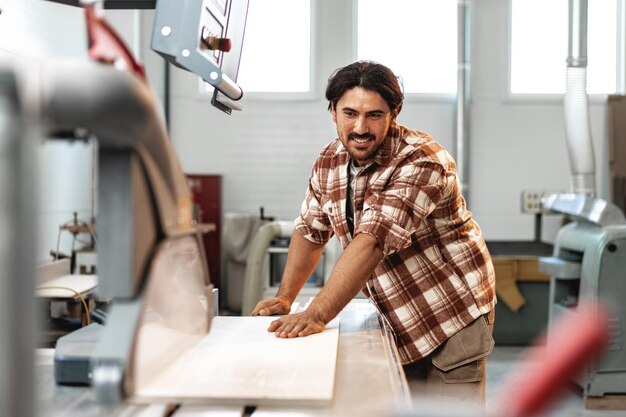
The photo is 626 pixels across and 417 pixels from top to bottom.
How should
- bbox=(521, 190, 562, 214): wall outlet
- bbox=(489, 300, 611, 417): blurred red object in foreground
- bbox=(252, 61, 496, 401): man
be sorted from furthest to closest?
1. bbox=(521, 190, 562, 214): wall outlet
2. bbox=(252, 61, 496, 401): man
3. bbox=(489, 300, 611, 417): blurred red object in foreground

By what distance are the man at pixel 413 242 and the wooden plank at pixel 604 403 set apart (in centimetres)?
211

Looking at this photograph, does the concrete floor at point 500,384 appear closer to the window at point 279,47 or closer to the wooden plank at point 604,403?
the wooden plank at point 604,403

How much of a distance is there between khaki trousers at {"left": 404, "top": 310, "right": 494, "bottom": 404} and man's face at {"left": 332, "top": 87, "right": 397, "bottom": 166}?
58 cm

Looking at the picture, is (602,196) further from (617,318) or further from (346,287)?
(346,287)

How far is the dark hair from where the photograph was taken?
1.88 metres

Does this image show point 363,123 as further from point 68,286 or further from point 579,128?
point 579,128

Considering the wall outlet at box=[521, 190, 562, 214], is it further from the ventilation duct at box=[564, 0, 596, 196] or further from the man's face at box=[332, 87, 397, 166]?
the man's face at box=[332, 87, 397, 166]

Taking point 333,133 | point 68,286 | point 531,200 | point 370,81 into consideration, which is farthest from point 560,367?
point 531,200

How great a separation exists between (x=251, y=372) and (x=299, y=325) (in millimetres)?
348

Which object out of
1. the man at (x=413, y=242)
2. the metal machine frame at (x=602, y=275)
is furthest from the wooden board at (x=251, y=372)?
the metal machine frame at (x=602, y=275)

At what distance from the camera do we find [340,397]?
1078 millimetres

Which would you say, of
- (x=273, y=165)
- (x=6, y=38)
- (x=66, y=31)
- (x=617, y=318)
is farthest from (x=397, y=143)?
(x=273, y=165)

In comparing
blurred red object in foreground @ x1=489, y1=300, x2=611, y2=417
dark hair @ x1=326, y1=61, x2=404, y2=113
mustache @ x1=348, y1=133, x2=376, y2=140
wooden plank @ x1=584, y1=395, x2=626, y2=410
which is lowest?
wooden plank @ x1=584, y1=395, x2=626, y2=410

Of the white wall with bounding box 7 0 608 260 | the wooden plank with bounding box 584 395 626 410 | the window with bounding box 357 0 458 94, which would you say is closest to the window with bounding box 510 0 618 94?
the white wall with bounding box 7 0 608 260
